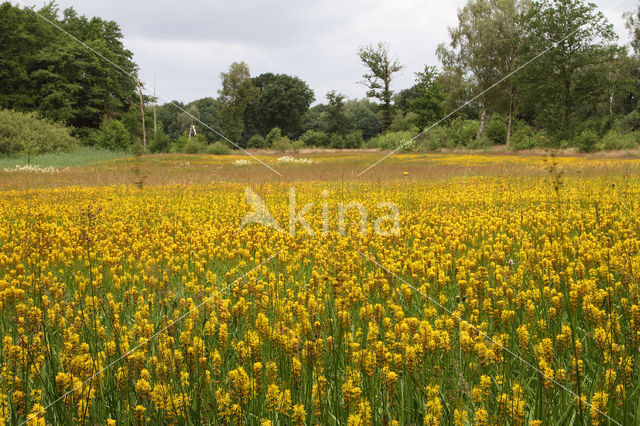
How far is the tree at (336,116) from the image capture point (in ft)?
105

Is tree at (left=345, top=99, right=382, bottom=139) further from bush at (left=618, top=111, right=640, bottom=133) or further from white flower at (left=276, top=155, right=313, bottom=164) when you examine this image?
bush at (left=618, top=111, right=640, bottom=133)

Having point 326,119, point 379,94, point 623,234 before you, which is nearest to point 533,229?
point 623,234

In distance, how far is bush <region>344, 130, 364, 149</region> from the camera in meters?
36.4

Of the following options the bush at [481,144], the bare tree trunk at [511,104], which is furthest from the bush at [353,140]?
the bare tree trunk at [511,104]

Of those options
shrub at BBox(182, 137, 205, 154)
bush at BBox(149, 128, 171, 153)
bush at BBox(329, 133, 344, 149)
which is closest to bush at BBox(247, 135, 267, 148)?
bush at BBox(329, 133, 344, 149)

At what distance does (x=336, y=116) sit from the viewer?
33969mm

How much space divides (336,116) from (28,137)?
77.1 feet

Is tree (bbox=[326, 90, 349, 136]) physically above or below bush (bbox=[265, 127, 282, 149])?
above

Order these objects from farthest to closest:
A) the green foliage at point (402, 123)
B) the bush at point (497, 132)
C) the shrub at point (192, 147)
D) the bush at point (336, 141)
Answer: the green foliage at point (402, 123), the bush at point (497, 132), the shrub at point (192, 147), the bush at point (336, 141)

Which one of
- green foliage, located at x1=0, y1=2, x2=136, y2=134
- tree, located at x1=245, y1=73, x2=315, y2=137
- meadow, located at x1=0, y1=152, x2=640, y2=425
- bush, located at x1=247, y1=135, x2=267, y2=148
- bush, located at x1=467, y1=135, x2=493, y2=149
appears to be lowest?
meadow, located at x1=0, y1=152, x2=640, y2=425

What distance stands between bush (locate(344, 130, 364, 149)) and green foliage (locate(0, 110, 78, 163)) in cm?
2290

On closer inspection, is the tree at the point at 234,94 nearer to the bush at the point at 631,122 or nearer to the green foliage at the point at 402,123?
the green foliage at the point at 402,123

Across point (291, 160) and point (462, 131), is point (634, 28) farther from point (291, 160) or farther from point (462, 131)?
point (291, 160)

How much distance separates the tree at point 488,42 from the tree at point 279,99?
1511 inches
